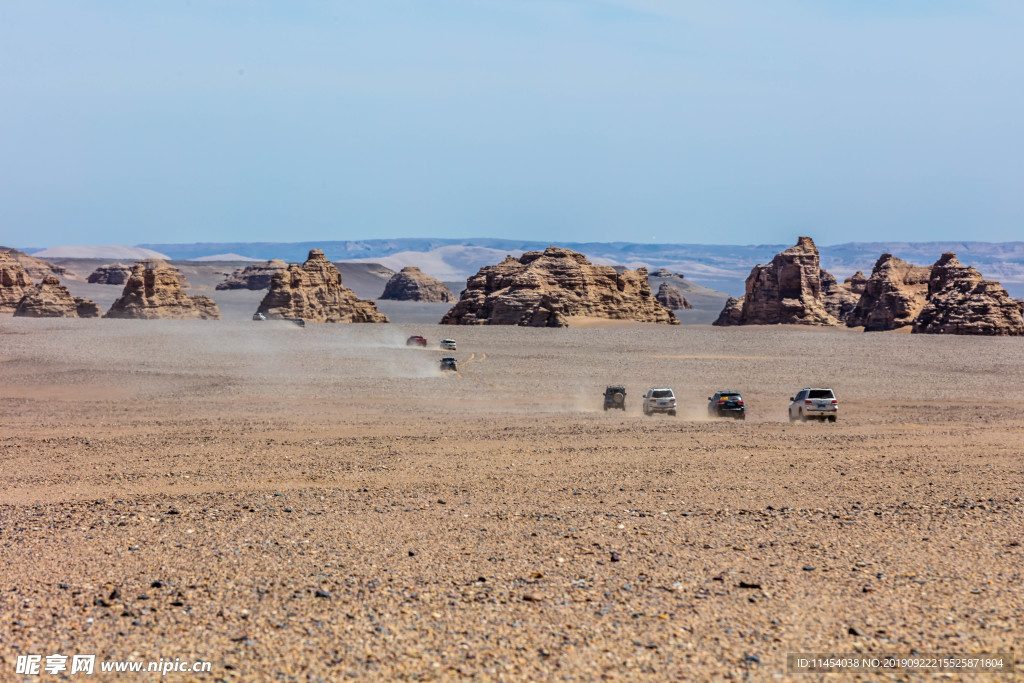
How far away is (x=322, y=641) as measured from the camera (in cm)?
826

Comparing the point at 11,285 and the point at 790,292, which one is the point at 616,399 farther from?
the point at 11,285

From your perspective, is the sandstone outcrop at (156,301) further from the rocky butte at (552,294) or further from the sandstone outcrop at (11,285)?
the rocky butte at (552,294)

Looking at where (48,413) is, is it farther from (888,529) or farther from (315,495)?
(888,529)

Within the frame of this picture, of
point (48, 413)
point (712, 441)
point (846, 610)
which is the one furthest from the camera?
point (48, 413)

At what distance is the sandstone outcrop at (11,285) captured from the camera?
9981cm

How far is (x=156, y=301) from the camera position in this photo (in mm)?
97750

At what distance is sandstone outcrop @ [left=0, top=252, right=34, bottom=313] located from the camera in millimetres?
99812

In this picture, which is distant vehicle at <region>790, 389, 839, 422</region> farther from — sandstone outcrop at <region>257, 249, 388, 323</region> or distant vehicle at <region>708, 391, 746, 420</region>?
Answer: sandstone outcrop at <region>257, 249, 388, 323</region>

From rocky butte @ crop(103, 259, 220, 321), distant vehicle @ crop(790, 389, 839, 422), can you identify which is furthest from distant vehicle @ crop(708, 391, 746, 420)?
rocky butte @ crop(103, 259, 220, 321)

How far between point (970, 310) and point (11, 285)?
9834cm

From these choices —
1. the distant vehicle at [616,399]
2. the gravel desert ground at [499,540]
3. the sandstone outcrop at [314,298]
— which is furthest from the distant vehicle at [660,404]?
the sandstone outcrop at [314,298]

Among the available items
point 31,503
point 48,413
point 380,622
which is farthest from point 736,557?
point 48,413

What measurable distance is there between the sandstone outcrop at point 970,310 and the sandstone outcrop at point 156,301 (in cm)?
7364

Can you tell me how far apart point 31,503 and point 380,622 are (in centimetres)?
778
